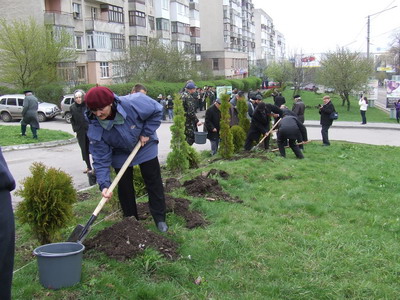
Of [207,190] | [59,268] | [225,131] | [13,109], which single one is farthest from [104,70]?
[59,268]

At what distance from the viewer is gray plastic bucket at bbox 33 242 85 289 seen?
12.5 ft

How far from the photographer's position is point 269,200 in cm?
727

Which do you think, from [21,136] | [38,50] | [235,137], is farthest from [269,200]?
[38,50]

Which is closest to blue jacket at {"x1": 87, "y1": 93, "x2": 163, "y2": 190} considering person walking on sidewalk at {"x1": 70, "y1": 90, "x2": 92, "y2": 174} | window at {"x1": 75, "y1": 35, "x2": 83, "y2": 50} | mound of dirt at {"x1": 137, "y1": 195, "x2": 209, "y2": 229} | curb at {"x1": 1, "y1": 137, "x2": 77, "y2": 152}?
mound of dirt at {"x1": 137, "y1": 195, "x2": 209, "y2": 229}

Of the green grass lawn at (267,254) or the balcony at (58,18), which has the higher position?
the balcony at (58,18)

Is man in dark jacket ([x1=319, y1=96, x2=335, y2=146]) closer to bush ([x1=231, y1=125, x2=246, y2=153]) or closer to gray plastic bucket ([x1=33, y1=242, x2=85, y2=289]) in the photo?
bush ([x1=231, y1=125, x2=246, y2=153])

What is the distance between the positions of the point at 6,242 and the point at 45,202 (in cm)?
164

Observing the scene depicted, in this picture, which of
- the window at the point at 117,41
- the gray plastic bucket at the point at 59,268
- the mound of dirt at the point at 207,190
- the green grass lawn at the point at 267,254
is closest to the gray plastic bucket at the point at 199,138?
the green grass lawn at the point at 267,254

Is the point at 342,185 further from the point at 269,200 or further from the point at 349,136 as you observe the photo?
the point at 349,136

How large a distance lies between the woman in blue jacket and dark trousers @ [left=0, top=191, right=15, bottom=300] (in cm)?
167

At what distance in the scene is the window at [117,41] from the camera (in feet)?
152

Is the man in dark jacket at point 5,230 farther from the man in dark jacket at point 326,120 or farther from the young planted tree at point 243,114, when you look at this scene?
the man in dark jacket at point 326,120

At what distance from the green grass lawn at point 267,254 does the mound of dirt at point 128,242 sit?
10 centimetres

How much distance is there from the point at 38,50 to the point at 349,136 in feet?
77.1
